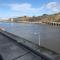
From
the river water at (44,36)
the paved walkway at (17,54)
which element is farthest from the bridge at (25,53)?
the river water at (44,36)

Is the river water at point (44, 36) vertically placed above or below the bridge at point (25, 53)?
below

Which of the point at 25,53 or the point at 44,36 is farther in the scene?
the point at 44,36

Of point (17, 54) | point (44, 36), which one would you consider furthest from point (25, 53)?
point (44, 36)

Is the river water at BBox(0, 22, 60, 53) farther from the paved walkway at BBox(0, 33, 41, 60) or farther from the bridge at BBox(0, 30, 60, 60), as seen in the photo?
the paved walkway at BBox(0, 33, 41, 60)

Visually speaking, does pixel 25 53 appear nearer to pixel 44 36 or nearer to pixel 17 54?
pixel 17 54

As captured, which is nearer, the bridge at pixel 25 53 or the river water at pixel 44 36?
the bridge at pixel 25 53

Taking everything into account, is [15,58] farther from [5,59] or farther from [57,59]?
[57,59]

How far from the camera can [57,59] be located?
11.2 meters

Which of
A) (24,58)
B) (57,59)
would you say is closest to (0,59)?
(24,58)

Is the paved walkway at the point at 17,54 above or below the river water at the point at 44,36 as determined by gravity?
above

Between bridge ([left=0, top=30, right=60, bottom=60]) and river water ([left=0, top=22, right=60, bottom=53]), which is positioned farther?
river water ([left=0, top=22, right=60, bottom=53])

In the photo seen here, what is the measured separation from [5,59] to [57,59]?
4.08 m

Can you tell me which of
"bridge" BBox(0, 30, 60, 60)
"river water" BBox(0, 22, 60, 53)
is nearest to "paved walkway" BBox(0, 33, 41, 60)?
"bridge" BBox(0, 30, 60, 60)

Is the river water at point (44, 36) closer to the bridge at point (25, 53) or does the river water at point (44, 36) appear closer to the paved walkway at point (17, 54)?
the bridge at point (25, 53)
